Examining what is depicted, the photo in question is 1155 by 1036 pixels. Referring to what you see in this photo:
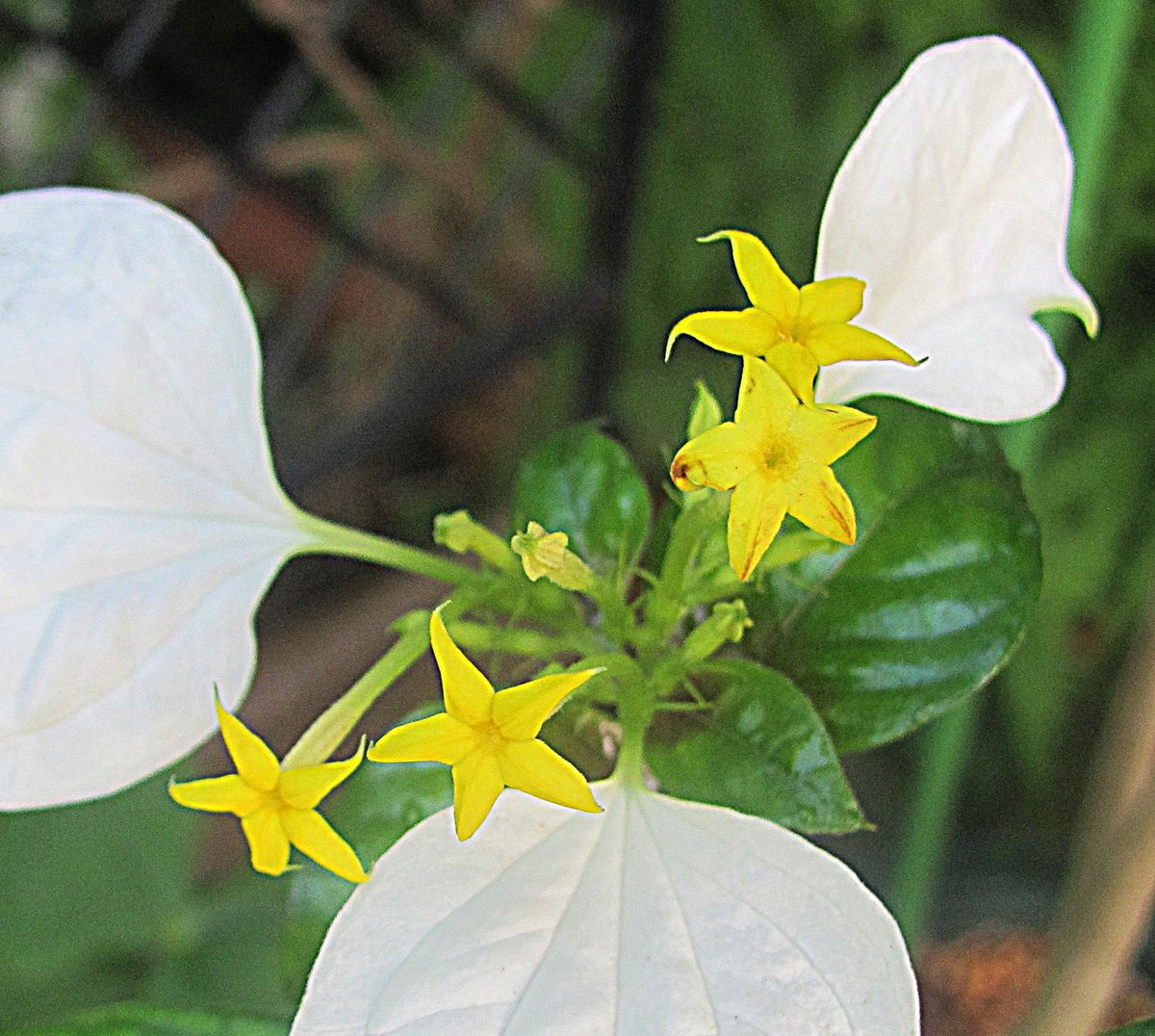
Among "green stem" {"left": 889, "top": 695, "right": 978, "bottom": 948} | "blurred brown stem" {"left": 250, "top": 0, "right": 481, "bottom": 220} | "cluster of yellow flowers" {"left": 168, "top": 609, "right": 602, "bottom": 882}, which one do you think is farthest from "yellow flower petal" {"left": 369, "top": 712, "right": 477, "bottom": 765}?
"blurred brown stem" {"left": 250, "top": 0, "right": 481, "bottom": 220}

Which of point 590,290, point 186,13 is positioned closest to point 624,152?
point 590,290

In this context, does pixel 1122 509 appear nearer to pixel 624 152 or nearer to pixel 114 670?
pixel 624 152

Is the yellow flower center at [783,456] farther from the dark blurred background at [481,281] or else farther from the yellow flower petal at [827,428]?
the dark blurred background at [481,281]

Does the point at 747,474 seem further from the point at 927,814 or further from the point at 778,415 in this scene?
the point at 927,814

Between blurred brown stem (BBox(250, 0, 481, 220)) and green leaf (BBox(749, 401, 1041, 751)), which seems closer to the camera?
green leaf (BBox(749, 401, 1041, 751))

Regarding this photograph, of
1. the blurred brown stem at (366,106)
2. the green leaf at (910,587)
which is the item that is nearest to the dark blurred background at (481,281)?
the blurred brown stem at (366,106)

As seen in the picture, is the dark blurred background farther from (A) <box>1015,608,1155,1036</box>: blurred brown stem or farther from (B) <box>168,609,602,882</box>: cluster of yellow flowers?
(B) <box>168,609,602,882</box>: cluster of yellow flowers

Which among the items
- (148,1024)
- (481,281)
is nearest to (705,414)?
(148,1024)
